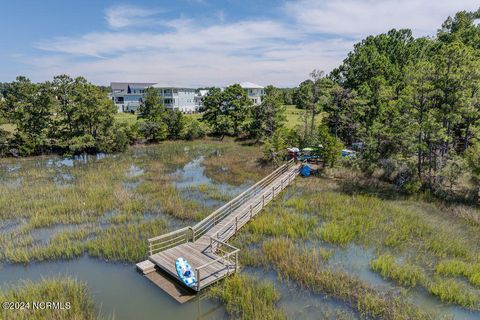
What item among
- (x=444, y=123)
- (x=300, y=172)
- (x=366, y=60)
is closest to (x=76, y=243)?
(x=300, y=172)

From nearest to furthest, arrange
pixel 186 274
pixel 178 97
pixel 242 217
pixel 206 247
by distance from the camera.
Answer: pixel 186 274, pixel 206 247, pixel 242 217, pixel 178 97

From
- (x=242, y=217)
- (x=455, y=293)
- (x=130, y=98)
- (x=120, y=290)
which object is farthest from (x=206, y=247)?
(x=130, y=98)

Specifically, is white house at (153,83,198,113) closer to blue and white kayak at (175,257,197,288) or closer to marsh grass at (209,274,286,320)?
blue and white kayak at (175,257,197,288)

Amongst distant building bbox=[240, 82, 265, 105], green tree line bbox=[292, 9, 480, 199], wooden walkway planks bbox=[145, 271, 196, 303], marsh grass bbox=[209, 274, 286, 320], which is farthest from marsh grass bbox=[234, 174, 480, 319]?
distant building bbox=[240, 82, 265, 105]

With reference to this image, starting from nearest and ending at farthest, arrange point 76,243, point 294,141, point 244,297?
point 244,297, point 76,243, point 294,141

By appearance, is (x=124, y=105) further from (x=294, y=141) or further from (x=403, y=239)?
(x=403, y=239)

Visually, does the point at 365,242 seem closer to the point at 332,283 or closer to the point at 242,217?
the point at 332,283

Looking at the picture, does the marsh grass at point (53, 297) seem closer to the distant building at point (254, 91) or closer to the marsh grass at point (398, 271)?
the marsh grass at point (398, 271)
